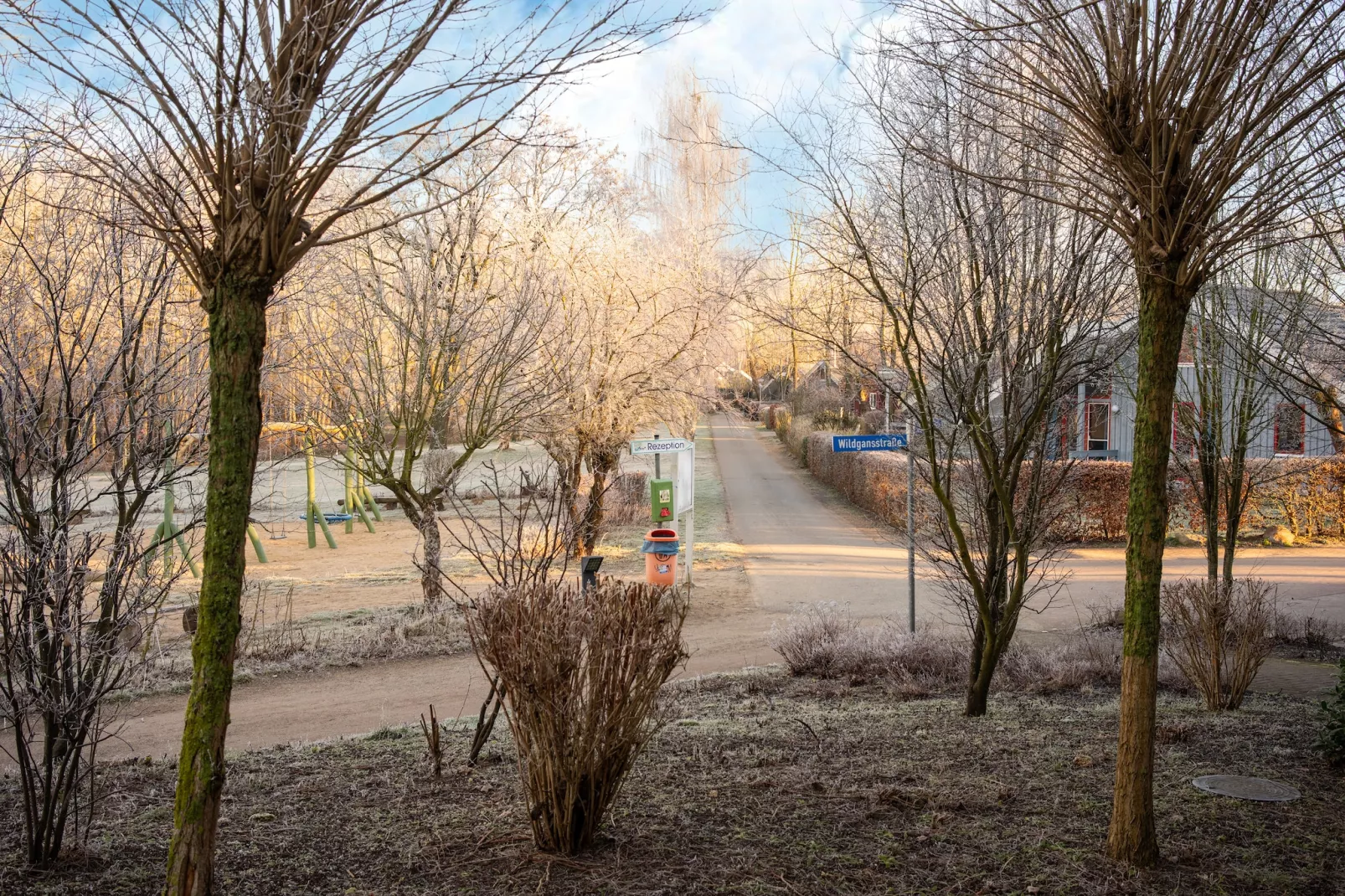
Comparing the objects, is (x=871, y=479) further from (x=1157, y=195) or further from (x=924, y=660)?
(x=1157, y=195)

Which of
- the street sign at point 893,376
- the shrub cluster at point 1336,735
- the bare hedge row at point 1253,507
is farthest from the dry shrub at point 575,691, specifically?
the bare hedge row at point 1253,507

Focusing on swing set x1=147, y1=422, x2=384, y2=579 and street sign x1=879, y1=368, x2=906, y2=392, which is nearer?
street sign x1=879, y1=368, x2=906, y2=392

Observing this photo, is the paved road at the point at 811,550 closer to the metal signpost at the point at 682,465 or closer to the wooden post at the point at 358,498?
the metal signpost at the point at 682,465

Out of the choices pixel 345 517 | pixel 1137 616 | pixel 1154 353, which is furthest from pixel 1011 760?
pixel 345 517

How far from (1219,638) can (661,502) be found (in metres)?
9.78

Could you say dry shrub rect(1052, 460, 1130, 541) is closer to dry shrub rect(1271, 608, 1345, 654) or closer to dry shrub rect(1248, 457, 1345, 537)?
dry shrub rect(1248, 457, 1345, 537)

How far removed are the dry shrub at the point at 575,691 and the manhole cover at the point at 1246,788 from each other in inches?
106

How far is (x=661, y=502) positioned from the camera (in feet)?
51.7

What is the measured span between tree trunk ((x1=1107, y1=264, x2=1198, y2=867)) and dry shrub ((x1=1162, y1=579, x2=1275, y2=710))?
3720mm

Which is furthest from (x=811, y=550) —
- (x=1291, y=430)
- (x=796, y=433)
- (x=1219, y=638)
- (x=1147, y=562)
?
(x=796, y=433)

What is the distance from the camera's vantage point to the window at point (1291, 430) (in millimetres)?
19016

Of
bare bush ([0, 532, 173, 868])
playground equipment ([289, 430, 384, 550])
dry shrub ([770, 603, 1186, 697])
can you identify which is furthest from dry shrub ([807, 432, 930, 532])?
bare bush ([0, 532, 173, 868])

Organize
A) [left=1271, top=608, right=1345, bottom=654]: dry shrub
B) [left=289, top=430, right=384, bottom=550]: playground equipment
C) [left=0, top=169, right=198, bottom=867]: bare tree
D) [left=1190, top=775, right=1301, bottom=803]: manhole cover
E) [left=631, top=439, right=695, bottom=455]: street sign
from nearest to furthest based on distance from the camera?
[left=0, top=169, right=198, bottom=867]: bare tree → [left=1190, top=775, right=1301, bottom=803]: manhole cover → [left=1271, top=608, right=1345, bottom=654]: dry shrub → [left=631, top=439, right=695, bottom=455]: street sign → [left=289, top=430, right=384, bottom=550]: playground equipment

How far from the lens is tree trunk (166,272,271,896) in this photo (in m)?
2.90
